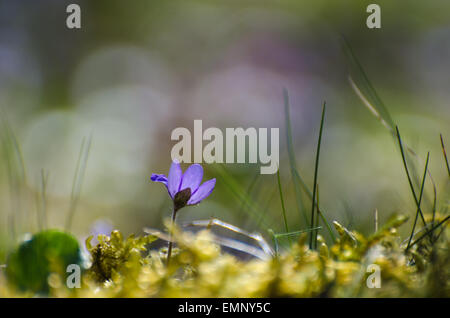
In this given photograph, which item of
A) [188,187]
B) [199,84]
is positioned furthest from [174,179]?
[199,84]

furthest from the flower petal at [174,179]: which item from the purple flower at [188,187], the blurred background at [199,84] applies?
the blurred background at [199,84]

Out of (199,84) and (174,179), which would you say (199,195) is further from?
(199,84)

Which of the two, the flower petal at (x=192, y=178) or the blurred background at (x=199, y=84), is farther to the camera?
the blurred background at (x=199, y=84)

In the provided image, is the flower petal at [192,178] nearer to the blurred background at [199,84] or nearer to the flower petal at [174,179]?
the flower petal at [174,179]

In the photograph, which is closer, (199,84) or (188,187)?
(188,187)

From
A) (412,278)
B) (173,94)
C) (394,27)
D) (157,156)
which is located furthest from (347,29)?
(412,278)

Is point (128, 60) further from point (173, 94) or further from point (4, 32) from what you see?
point (4, 32)

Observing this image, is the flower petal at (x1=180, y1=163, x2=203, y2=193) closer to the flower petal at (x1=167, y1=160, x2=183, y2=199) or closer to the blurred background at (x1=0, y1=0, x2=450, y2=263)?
the flower petal at (x1=167, y1=160, x2=183, y2=199)

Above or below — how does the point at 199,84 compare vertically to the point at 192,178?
above
